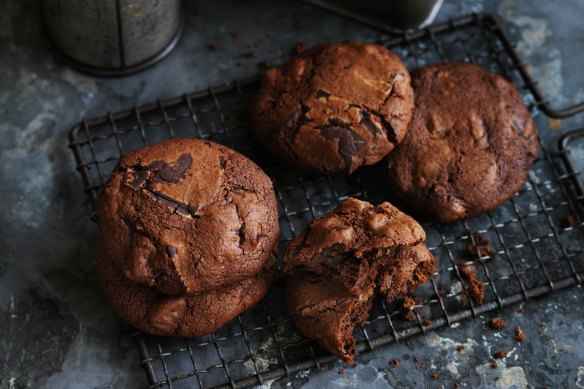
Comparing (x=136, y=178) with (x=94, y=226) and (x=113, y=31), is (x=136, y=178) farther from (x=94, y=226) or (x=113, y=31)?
(x=113, y=31)

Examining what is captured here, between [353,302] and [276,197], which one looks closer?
[353,302]

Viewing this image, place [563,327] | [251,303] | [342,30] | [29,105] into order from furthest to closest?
[342,30] < [29,105] < [563,327] < [251,303]

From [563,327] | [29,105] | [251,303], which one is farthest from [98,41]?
[563,327]

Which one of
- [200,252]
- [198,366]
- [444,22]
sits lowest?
[198,366]

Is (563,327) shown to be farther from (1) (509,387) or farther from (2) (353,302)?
(2) (353,302)

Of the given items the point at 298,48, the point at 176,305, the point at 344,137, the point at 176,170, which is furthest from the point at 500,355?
the point at 298,48

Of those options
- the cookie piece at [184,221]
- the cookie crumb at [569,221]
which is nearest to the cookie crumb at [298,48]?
the cookie piece at [184,221]

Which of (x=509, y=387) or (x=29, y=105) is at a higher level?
(x=29, y=105)
